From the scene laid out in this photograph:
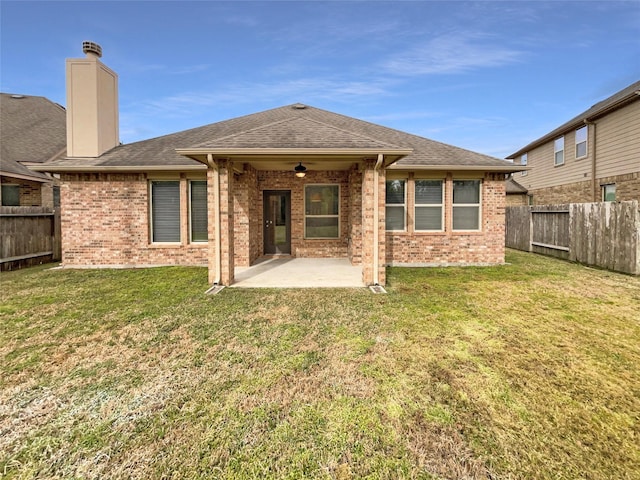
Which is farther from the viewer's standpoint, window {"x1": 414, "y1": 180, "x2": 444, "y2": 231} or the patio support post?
window {"x1": 414, "y1": 180, "x2": 444, "y2": 231}

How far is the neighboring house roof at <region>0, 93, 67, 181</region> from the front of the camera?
474 inches

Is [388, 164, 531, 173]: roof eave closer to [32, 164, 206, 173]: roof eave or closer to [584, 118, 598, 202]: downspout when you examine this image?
Answer: [32, 164, 206, 173]: roof eave

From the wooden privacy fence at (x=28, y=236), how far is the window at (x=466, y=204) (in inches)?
502

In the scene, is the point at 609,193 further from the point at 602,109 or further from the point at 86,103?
the point at 86,103

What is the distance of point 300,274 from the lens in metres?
7.76

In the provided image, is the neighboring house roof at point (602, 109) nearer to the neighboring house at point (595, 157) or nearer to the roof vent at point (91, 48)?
the neighboring house at point (595, 157)

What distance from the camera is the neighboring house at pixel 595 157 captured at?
36.8 ft

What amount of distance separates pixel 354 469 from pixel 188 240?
830cm

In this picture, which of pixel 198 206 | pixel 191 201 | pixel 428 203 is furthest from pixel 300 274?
pixel 428 203

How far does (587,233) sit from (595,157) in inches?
260

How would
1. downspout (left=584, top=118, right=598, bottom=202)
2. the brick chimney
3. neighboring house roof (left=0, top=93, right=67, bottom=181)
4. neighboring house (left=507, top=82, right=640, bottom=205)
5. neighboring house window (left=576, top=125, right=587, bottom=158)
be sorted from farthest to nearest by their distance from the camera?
neighboring house window (left=576, top=125, right=587, bottom=158) → downspout (left=584, top=118, right=598, bottom=202) → neighboring house roof (left=0, top=93, right=67, bottom=181) → neighboring house (left=507, top=82, right=640, bottom=205) → the brick chimney

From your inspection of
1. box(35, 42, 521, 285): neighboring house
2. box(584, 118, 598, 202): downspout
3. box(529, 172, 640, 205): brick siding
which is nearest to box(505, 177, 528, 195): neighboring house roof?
box(529, 172, 640, 205): brick siding

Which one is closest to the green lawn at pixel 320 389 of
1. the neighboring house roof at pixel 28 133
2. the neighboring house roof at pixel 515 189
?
the neighboring house roof at pixel 28 133

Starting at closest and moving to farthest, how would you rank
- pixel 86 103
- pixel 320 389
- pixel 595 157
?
pixel 320 389 → pixel 86 103 → pixel 595 157
